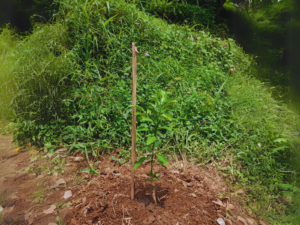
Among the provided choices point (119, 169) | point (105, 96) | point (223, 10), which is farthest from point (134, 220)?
point (223, 10)

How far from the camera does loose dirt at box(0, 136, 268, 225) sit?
4.40 feet

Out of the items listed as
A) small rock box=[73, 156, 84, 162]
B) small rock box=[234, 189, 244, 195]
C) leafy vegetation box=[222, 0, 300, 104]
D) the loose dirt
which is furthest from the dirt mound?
leafy vegetation box=[222, 0, 300, 104]

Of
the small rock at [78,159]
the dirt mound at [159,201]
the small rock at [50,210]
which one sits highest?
the dirt mound at [159,201]

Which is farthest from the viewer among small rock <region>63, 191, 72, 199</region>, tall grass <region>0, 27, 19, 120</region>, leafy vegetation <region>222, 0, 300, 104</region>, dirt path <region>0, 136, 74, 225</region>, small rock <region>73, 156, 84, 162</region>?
leafy vegetation <region>222, 0, 300, 104</region>

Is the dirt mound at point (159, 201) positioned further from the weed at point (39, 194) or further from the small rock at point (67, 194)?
the weed at point (39, 194)

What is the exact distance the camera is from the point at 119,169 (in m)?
1.87

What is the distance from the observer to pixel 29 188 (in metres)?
1.77

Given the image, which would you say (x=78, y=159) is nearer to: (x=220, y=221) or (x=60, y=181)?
(x=60, y=181)

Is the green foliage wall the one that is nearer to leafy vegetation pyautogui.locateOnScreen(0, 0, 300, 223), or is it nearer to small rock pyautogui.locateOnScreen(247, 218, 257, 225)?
leafy vegetation pyautogui.locateOnScreen(0, 0, 300, 223)

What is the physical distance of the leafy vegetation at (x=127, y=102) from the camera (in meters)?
2.18

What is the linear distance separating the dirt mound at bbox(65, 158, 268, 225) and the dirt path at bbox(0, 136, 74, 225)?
0.20 metres

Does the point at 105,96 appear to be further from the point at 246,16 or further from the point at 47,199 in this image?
the point at 246,16

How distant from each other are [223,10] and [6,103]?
6154 millimetres

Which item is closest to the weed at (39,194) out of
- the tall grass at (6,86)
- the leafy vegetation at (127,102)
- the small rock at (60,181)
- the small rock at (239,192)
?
the small rock at (60,181)
